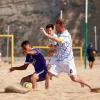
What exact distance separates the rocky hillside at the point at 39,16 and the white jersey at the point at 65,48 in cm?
2946

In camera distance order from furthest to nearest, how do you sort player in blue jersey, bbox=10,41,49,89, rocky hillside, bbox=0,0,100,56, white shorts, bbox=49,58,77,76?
rocky hillside, bbox=0,0,100,56 → white shorts, bbox=49,58,77,76 → player in blue jersey, bbox=10,41,49,89

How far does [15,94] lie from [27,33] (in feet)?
102

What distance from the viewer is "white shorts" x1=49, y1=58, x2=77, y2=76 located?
9.80 metres

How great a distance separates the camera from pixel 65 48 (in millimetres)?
9727

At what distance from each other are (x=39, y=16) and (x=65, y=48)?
31720 millimetres

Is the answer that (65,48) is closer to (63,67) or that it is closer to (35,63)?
(63,67)

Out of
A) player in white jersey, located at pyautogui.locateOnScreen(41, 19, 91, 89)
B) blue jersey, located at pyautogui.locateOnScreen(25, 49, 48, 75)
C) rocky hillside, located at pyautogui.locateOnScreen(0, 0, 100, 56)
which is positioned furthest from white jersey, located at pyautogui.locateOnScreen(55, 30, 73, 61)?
rocky hillside, located at pyautogui.locateOnScreen(0, 0, 100, 56)

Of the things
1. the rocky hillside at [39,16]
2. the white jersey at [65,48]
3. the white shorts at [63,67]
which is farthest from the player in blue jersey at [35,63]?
the rocky hillside at [39,16]

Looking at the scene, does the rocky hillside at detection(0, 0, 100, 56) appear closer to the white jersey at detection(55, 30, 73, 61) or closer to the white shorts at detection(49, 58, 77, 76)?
the white shorts at detection(49, 58, 77, 76)

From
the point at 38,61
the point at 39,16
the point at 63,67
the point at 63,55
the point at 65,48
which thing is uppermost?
the point at 39,16

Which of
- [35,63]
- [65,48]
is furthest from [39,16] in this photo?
[65,48]

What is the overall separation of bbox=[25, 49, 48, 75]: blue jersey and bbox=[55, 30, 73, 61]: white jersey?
33 cm

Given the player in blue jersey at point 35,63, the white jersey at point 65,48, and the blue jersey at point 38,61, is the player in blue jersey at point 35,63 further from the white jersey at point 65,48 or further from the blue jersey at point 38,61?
the white jersey at point 65,48

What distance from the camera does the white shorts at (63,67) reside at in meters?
9.80
